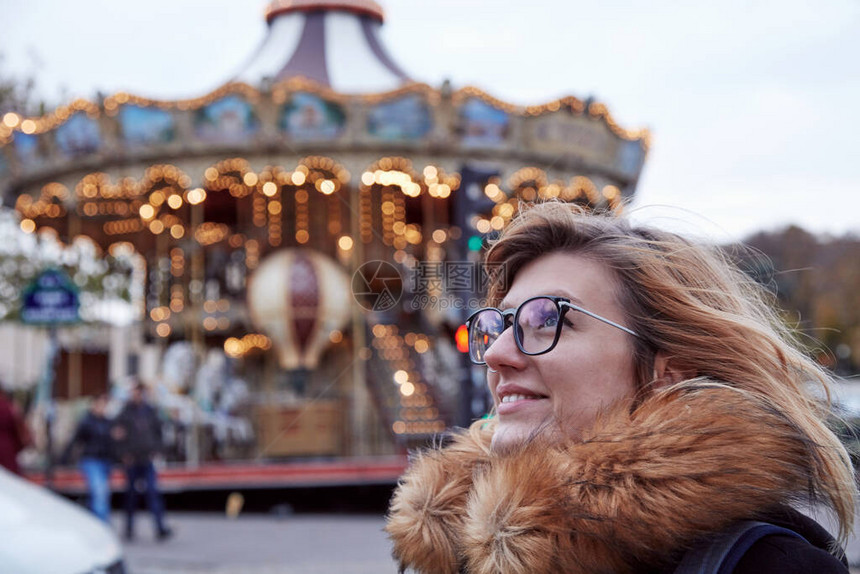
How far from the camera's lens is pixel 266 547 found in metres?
9.70

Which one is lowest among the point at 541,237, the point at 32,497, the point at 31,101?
the point at 32,497

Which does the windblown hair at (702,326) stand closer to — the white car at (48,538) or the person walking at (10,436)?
the white car at (48,538)

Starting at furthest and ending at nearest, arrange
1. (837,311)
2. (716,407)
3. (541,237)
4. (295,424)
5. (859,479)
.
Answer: (837,311) → (295,424) → (541,237) → (859,479) → (716,407)

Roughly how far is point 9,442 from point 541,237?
8.07 meters

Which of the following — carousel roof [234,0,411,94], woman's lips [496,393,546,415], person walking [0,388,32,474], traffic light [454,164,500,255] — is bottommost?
person walking [0,388,32,474]

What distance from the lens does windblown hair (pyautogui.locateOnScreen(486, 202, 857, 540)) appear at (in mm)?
1600

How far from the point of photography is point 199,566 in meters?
8.45

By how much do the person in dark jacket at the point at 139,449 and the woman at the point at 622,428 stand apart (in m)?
9.07

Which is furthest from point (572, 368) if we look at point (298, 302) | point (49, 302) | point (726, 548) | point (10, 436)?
point (298, 302)

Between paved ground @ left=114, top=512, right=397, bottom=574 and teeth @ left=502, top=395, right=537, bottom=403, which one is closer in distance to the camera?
teeth @ left=502, top=395, right=537, bottom=403

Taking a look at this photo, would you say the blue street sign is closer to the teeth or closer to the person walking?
the person walking

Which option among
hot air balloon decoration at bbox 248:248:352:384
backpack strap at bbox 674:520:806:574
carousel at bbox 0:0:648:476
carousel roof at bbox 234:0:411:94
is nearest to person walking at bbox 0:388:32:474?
carousel at bbox 0:0:648:476

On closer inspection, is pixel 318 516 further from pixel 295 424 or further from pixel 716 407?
pixel 716 407

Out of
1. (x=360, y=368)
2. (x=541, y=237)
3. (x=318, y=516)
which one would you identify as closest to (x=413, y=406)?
(x=360, y=368)
